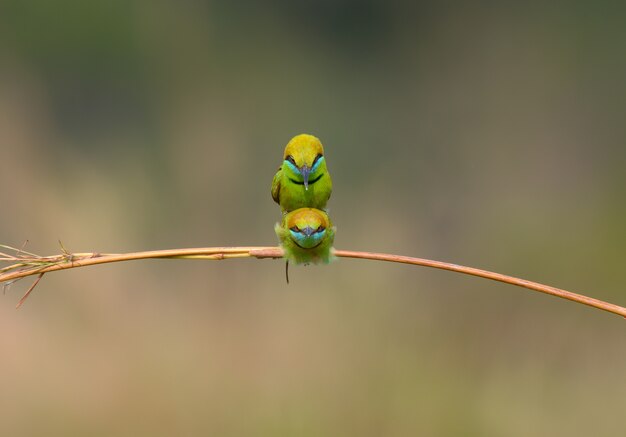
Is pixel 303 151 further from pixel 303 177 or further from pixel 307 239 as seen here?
pixel 307 239

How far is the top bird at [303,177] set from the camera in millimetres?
1924

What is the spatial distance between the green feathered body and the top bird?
111 millimetres

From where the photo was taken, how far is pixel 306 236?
1762 millimetres

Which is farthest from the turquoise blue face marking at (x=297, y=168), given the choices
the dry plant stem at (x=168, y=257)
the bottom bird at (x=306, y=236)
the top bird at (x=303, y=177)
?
the dry plant stem at (x=168, y=257)

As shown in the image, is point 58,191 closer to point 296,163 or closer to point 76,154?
point 76,154

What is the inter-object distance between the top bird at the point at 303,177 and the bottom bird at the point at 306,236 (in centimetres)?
10

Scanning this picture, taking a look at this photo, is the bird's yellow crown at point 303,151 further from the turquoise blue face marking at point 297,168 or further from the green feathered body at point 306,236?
the green feathered body at point 306,236

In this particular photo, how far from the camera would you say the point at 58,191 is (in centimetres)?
366

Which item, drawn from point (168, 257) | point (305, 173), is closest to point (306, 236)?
point (305, 173)

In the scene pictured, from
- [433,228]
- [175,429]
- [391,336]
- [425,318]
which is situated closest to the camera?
[175,429]

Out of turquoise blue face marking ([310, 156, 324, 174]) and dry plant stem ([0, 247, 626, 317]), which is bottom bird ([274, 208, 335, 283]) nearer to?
turquoise blue face marking ([310, 156, 324, 174])

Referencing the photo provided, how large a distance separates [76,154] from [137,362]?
4.52 feet

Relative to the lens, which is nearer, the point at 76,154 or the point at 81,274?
the point at 81,274

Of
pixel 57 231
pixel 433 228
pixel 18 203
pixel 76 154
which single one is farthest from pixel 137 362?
pixel 433 228
